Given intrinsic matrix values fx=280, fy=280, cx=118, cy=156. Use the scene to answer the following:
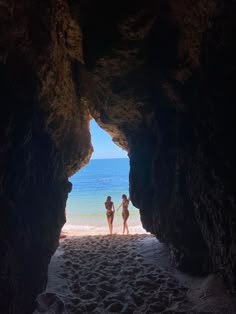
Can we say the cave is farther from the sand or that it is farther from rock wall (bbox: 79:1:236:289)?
the sand

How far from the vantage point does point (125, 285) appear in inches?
244

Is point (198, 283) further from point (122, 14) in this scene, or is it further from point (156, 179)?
point (122, 14)

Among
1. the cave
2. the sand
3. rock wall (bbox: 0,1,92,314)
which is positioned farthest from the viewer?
the sand

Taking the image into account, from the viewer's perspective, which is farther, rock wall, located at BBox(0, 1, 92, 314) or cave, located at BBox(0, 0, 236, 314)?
cave, located at BBox(0, 0, 236, 314)

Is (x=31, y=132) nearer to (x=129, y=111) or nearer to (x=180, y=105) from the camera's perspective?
(x=180, y=105)

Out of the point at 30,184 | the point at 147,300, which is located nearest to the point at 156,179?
the point at 147,300

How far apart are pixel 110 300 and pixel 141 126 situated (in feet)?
14.6

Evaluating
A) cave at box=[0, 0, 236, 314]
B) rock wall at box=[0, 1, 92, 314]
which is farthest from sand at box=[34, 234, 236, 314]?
rock wall at box=[0, 1, 92, 314]

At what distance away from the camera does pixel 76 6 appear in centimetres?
546

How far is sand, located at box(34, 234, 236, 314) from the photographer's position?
510 centimetres

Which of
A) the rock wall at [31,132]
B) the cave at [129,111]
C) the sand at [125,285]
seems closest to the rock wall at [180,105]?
the cave at [129,111]

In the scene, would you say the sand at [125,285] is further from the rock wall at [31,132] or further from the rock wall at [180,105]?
the rock wall at [31,132]

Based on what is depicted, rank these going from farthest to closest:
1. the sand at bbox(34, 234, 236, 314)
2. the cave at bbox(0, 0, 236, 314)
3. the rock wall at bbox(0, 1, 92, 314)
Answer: the sand at bbox(34, 234, 236, 314)
the cave at bbox(0, 0, 236, 314)
the rock wall at bbox(0, 1, 92, 314)

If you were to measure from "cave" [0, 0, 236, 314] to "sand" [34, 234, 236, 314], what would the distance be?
39 centimetres
